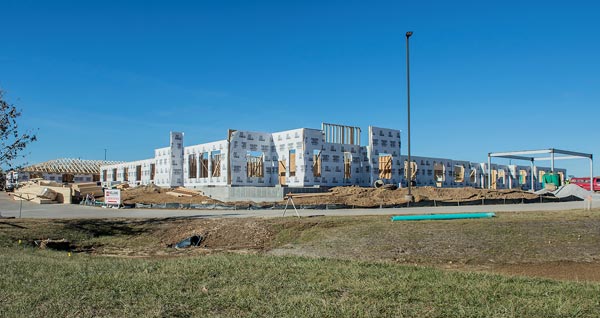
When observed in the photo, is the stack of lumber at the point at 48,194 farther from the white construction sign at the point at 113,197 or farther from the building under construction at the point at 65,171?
the building under construction at the point at 65,171

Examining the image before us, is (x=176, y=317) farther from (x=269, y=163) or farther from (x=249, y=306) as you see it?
(x=269, y=163)

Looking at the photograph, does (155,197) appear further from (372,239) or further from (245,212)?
(372,239)

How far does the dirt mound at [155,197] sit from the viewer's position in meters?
32.9

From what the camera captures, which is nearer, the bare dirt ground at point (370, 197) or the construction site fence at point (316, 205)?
the construction site fence at point (316, 205)

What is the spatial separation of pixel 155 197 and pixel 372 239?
25817mm

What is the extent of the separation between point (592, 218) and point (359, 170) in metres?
24.0

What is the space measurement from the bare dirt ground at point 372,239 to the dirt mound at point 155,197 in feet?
41.8

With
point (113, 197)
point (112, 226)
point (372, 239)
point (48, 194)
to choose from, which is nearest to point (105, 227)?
point (112, 226)

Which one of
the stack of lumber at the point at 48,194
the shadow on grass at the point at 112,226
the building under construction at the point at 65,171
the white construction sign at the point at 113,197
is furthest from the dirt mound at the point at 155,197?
the building under construction at the point at 65,171

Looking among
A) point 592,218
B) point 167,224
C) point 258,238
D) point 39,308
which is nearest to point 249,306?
point 39,308

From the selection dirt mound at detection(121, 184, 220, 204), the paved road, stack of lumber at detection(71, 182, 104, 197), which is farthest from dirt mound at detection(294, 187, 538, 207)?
stack of lumber at detection(71, 182, 104, 197)

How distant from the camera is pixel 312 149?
36.6m

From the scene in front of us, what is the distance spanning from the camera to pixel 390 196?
104 feet

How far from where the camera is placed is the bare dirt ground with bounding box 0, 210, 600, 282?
1191cm
